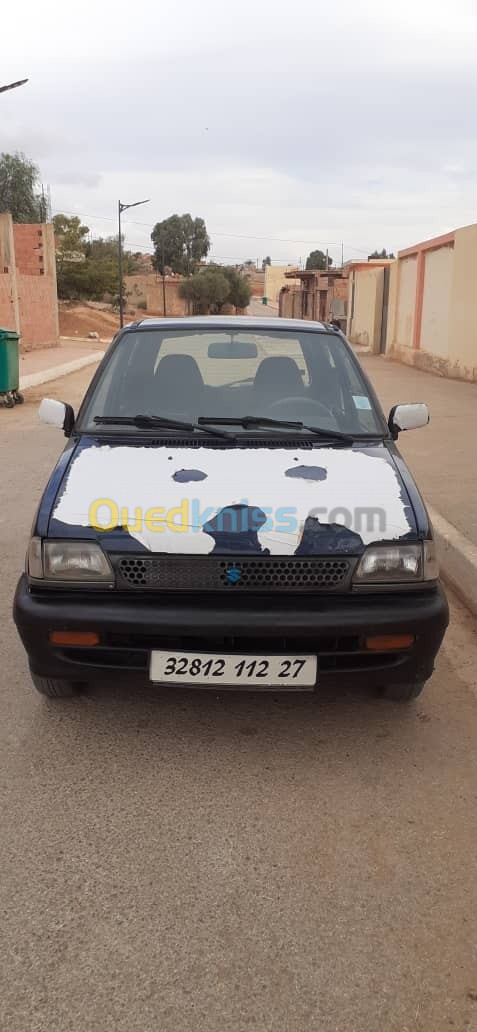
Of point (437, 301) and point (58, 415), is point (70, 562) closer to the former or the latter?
point (58, 415)

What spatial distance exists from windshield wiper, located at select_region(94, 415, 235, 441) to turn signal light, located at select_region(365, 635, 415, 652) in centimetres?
106

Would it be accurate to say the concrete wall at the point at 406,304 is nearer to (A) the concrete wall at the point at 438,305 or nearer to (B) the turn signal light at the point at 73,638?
(A) the concrete wall at the point at 438,305

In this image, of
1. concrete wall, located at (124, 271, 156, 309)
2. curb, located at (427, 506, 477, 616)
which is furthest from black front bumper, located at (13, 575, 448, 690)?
concrete wall, located at (124, 271, 156, 309)

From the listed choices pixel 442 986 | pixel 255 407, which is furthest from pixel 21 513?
pixel 442 986

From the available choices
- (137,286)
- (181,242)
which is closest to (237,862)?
(137,286)

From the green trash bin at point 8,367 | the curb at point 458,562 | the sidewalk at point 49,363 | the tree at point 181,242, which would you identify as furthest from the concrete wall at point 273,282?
the curb at point 458,562

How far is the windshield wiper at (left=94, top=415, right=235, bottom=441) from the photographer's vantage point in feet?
11.7

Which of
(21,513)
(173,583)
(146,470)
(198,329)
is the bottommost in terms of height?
(21,513)

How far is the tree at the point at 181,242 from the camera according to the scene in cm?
9400

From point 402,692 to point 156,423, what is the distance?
4.89 ft

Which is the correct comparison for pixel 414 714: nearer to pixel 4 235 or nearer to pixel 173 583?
pixel 173 583

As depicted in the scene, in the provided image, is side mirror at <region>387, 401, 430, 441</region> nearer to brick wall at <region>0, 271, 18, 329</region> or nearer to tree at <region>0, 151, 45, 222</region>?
brick wall at <region>0, 271, 18, 329</region>

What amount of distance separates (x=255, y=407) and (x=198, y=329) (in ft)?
2.34

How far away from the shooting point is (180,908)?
2.29m
